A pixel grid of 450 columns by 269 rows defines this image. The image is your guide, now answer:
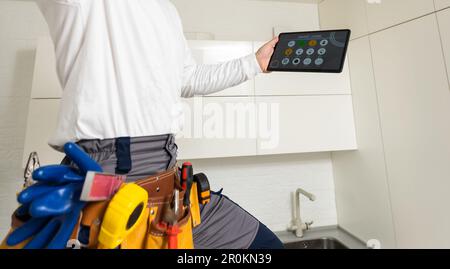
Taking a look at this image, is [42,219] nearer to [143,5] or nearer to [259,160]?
[143,5]

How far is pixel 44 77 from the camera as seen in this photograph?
3.23ft

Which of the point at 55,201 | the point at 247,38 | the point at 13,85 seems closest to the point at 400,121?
the point at 247,38

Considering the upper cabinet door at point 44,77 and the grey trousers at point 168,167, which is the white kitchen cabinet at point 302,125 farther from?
the upper cabinet door at point 44,77

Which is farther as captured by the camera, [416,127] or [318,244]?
[318,244]

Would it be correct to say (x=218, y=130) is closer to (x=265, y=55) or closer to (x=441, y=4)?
(x=265, y=55)

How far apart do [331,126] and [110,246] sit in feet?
3.87

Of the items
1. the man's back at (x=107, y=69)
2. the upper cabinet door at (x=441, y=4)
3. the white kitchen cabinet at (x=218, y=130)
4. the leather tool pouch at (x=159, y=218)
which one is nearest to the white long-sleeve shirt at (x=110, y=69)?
the man's back at (x=107, y=69)

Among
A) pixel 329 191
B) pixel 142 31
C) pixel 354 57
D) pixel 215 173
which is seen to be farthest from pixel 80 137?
pixel 329 191

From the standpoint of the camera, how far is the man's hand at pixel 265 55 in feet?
2.31

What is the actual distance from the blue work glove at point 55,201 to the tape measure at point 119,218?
5 centimetres

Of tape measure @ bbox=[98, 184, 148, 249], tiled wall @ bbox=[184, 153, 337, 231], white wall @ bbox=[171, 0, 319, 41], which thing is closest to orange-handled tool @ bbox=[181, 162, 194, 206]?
tape measure @ bbox=[98, 184, 148, 249]

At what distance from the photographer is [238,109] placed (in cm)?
114

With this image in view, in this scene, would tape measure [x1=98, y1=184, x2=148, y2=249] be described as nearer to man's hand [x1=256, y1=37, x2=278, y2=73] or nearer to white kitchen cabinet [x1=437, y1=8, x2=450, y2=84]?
man's hand [x1=256, y1=37, x2=278, y2=73]

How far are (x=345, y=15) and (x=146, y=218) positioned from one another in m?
1.43
